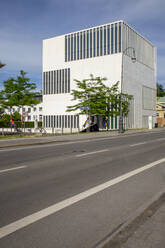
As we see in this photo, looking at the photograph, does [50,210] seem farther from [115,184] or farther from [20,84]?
[20,84]

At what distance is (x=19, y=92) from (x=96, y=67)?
21.5 m

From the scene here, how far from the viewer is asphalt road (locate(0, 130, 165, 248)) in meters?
3.39

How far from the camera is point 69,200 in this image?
4.84m

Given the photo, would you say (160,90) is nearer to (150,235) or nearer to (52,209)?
(52,209)

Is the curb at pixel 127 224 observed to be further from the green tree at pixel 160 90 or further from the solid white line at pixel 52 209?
the green tree at pixel 160 90

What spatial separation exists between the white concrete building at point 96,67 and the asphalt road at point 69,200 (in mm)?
41757

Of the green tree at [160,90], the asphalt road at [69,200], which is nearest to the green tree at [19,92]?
the asphalt road at [69,200]

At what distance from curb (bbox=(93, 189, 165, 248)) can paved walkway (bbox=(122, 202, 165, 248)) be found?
0.46ft

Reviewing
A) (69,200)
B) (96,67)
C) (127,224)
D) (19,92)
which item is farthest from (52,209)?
(96,67)

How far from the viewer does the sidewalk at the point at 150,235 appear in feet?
10.1

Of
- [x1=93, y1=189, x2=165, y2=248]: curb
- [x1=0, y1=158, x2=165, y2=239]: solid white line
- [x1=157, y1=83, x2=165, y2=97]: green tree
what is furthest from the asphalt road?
[x1=157, y1=83, x2=165, y2=97]: green tree

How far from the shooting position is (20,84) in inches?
1375

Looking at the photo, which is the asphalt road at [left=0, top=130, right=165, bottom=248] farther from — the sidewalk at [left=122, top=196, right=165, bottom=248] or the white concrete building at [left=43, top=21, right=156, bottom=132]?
the white concrete building at [left=43, top=21, right=156, bottom=132]

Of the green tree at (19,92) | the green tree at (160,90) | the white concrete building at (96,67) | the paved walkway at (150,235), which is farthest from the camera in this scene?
the green tree at (160,90)
